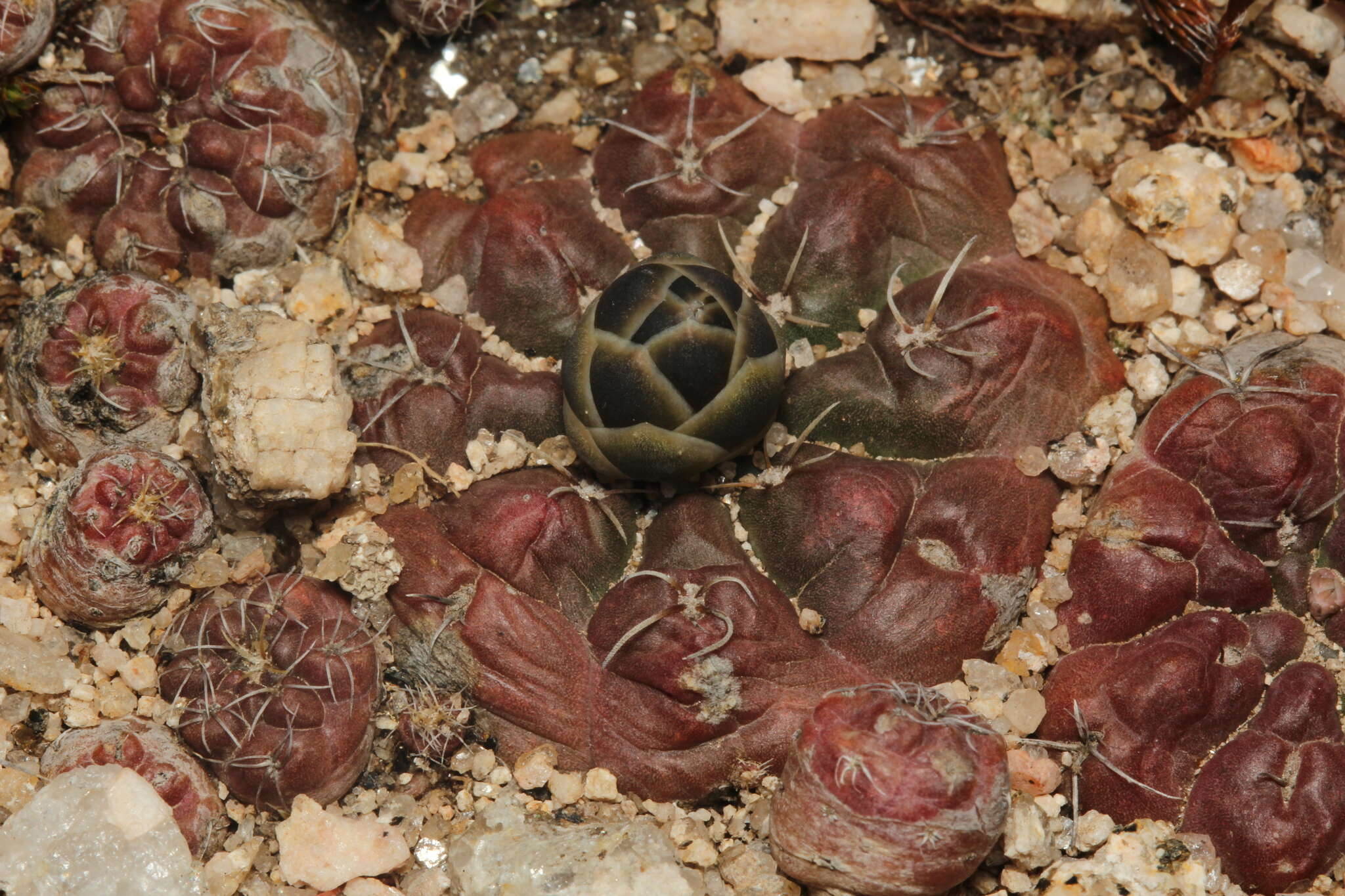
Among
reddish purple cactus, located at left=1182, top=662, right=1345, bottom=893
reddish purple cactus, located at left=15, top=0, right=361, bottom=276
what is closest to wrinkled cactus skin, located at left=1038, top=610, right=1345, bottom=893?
reddish purple cactus, located at left=1182, top=662, right=1345, bottom=893

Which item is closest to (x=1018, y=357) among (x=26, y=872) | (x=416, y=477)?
(x=416, y=477)

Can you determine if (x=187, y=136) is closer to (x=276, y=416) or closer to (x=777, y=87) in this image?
(x=276, y=416)

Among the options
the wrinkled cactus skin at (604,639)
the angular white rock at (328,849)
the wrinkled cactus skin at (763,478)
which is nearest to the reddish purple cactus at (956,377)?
the wrinkled cactus skin at (763,478)

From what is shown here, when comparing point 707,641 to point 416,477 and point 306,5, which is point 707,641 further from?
point 306,5

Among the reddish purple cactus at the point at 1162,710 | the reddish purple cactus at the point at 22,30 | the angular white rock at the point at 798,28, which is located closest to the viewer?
the reddish purple cactus at the point at 1162,710

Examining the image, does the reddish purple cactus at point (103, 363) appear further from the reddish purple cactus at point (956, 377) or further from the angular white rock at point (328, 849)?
the reddish purple cactus at point (956, 377)

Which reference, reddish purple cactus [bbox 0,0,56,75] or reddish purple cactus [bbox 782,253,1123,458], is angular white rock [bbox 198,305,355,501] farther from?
reddish purple cactus [bbox 782,253,1123,458]
